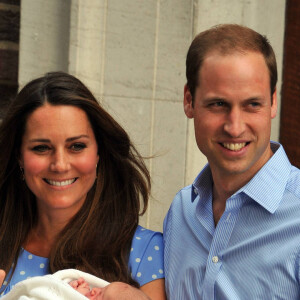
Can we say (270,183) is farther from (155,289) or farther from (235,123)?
(155,289)

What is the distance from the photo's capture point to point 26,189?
11.2ft

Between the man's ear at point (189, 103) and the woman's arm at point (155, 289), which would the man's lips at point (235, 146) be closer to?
the man's ear at point (189, 103)

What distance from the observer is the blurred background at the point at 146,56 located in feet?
14.6

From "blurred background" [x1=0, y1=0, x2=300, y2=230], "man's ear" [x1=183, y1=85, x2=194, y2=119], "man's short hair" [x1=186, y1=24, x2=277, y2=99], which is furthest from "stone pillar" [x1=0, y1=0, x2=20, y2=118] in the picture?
"man's short hair" [x1=186, y1=24, x2=277, y2=99]

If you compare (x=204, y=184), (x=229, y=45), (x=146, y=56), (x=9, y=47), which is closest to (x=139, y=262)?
(x=204, y=184)

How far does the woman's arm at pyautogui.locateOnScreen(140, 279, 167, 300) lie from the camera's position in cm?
297

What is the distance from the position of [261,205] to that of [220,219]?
0.19 m

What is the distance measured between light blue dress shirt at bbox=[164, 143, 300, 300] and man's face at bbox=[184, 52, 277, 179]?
0.31 feet

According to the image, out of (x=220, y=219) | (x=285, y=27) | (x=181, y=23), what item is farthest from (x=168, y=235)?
(x=285, y=27)

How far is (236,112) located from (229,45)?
0.87 feet

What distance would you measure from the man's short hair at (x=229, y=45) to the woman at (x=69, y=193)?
1.90 feet

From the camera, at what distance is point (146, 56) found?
4562 mm

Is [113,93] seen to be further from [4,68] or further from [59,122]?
[59,122]

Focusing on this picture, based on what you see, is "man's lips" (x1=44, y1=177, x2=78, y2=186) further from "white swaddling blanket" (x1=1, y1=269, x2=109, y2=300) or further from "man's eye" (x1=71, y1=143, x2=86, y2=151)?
"white swaddling blanket" (x1=1, y1=269, x2=109, y2=300)
